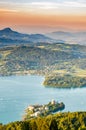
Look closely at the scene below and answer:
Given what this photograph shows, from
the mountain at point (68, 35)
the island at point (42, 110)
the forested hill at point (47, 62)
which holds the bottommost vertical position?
the mountain at point (68, 35)

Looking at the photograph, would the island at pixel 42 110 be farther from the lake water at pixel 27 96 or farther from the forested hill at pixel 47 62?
the forested hill at pixel 47 62

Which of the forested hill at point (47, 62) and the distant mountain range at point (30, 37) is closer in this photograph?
the forested hill at point (47, 62)

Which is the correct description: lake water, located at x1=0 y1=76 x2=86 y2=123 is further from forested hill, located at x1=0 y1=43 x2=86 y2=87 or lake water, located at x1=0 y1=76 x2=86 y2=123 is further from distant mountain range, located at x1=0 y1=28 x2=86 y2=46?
distant mountain range, located at x1=0 y1=28 x2=86 y2=46

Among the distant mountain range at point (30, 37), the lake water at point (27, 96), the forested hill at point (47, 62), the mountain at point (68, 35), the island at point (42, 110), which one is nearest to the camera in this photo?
the island at point (42, 110)

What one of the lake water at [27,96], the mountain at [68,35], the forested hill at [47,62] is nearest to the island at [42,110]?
the lake water at [27,96]

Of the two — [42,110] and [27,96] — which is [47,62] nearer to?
[27,96]

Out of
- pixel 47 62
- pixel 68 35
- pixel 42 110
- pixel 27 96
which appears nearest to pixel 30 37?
pixel 68 35
